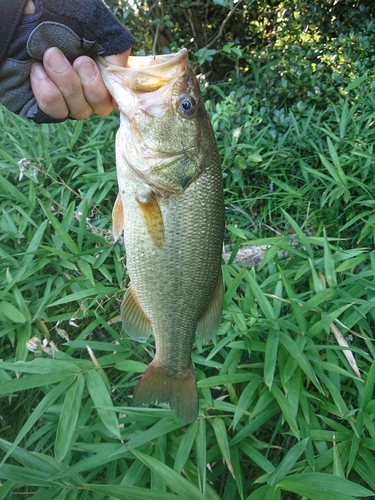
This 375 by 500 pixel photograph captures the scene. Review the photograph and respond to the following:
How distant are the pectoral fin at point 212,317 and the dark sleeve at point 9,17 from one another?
1.10 meters

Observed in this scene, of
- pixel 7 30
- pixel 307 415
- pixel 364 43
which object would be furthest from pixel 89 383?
pixel 364 43

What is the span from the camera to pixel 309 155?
364cm

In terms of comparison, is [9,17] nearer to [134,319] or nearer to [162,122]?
[162,122]

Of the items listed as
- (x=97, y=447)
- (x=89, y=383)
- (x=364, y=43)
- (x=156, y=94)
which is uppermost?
(x=156, y=94)

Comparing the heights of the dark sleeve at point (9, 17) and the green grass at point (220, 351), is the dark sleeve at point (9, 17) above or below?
above

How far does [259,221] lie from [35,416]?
212 centimetres

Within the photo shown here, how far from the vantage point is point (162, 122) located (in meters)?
1.44

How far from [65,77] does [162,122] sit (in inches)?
14.2

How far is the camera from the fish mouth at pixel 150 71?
136cm

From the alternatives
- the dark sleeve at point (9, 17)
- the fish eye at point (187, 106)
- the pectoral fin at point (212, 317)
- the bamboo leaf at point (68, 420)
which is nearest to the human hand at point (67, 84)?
the dark sleeve at point (9, 17)

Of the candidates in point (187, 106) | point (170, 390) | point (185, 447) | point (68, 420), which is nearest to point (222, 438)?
point (185, 447)

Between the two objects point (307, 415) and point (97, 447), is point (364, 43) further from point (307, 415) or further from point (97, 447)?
point (97, 447)

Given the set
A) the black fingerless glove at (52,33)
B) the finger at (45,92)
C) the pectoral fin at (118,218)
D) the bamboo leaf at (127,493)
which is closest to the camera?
the bamboo leaf at (127,493)

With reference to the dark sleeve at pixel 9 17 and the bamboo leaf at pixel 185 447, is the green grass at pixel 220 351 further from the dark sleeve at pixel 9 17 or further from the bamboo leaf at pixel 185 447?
the dark sleeve at pixel 9 17
